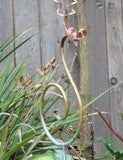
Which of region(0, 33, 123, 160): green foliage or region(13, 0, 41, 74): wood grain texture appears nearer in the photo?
region(0, 33, 123, 160): green foliage

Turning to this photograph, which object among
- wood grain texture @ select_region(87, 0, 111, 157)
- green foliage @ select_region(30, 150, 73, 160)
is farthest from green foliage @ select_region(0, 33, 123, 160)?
wood grain texture @ select_region(87, 0, 111, 157)

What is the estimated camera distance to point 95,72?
6.23 feet

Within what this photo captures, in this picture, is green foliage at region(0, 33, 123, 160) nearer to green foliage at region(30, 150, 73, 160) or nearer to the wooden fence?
green foliage at region(30, 150, 73, 160)

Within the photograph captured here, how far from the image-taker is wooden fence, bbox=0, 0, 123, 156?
6.10ft

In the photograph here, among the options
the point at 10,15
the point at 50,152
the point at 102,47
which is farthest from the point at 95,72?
the point at 50,152

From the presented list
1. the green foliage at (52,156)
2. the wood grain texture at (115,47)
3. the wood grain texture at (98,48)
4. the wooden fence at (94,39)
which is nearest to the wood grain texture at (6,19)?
the wooden fence at (94,39)

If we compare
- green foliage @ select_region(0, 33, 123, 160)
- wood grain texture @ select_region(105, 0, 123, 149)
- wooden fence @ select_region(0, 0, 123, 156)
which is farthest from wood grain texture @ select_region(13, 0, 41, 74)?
green foliage @ select_region(0, 33, 123, 160)

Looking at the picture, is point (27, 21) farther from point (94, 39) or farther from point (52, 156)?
point (52, 156)

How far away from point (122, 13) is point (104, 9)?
0.14 meters

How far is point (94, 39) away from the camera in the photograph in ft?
6.29

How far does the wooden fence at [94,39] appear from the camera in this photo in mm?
1859

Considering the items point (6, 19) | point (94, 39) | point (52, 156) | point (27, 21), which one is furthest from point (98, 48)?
point (52, 156)

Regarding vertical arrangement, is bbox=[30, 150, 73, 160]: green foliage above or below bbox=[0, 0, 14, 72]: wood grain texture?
below

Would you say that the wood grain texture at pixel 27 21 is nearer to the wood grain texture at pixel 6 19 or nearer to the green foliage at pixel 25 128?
the wood grain texture at pixel 6 19
